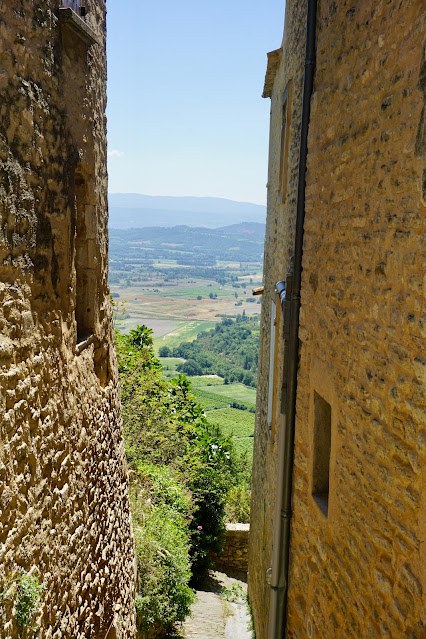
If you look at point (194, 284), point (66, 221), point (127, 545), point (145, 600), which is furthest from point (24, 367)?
point (194, 284)

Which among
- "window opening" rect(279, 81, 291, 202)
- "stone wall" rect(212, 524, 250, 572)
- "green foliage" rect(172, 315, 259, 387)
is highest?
"window opening" rect(279, 81, 291, 202)

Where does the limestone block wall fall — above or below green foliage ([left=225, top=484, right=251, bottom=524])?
above

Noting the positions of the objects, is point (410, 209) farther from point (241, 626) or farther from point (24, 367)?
point (241, 626)

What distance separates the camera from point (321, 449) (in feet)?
15.5

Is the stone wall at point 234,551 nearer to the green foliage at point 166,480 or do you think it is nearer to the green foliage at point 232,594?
the green foliage at point 166,480

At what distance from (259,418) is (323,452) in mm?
4812

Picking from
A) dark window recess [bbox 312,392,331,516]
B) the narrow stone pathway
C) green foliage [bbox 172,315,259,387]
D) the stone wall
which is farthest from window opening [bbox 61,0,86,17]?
green foliage [bbox 172,315,259,387]

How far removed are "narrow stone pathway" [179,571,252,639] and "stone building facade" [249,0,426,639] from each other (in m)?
4.76

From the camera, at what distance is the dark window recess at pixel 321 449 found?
15.4 ft

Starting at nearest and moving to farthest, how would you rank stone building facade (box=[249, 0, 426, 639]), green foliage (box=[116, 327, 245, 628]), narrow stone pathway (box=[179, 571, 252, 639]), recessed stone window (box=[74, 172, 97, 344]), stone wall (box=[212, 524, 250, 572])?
stone building facade (box=[249, 0, 426, 639]) → recessed stone window (box=[74, 172, 97, 344]) → green foliage (box=[116, 327, 245, 628]) → narrow stone pathway (box=[179, 571, 252, 639]) → stone wall (box=[212, 524, 250, 572])

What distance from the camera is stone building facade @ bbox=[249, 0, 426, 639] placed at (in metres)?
2.78

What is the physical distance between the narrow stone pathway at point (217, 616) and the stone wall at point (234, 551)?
6.07ft

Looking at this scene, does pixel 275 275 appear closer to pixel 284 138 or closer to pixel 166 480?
pixel 284 138

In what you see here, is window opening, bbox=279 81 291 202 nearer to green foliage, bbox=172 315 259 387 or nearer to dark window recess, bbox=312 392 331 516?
dark window recess, bbox=312 392 331 516
